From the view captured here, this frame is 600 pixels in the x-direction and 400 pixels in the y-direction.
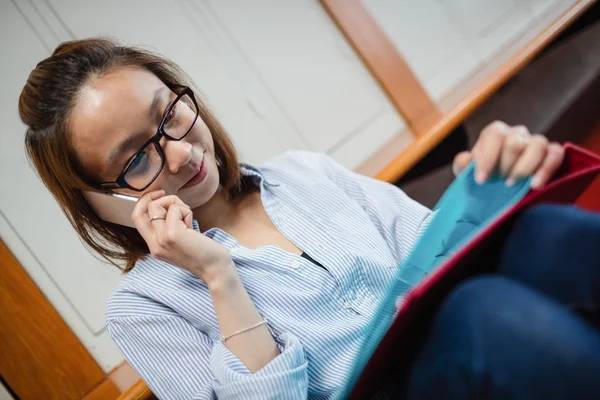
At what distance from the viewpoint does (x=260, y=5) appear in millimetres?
1591

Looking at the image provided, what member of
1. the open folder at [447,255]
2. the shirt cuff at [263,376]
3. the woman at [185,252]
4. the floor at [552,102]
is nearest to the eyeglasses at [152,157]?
the woman at [185,252]

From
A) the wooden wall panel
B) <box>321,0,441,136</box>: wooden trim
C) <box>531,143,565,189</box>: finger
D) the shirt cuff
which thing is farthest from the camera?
<box>321,0,441,136</box>: wooden trim

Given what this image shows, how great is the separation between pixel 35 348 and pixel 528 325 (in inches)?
46.2

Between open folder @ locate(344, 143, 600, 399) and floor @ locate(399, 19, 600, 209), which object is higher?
open folder @ locate(344, 143, 600, 399)

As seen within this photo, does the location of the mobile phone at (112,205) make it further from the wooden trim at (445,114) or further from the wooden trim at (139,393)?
the wooden trim at (445,114)

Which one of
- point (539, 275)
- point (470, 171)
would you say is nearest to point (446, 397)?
point (539, 275)

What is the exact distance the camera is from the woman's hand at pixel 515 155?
1.58 feet

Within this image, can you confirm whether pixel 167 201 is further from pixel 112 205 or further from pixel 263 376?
pixel 263 376

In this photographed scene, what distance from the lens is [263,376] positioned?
0.61 m

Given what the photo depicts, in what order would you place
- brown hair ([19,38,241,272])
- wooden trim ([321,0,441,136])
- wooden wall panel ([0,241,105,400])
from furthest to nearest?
wooden trim ([321,0,441,136])
wooden wall panel ([0,241,105,400])
brown hair ([19,38,241,272])

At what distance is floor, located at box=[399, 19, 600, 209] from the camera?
154cm

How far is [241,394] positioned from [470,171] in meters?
0.48

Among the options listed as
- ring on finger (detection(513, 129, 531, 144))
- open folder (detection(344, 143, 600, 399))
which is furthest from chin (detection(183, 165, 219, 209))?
ring on finger (detection(513, 129, 531, 144))

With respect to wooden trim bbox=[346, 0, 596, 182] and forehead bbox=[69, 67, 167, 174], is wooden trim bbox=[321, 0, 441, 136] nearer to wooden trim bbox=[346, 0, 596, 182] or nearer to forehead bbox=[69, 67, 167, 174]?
wooden trim bbox=[346, 0, 596, 182]
